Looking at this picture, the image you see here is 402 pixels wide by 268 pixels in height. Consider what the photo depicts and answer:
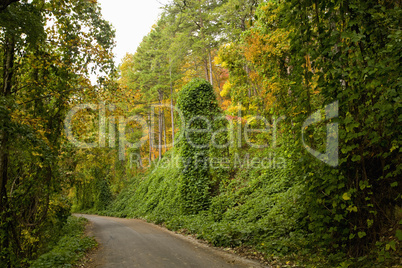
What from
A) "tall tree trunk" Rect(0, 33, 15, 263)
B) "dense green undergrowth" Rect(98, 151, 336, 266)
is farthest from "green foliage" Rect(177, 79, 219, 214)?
"tall tree trunk" Rect(0, 33, 15, 263)

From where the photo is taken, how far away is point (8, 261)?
774cm

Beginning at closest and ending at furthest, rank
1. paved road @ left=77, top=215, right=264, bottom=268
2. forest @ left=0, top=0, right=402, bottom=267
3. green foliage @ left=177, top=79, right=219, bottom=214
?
forest @ left=0, top=0, right=402, bottom=267 → paved road @ left=77, top=215, right=264, bottom=268 → green foliage @ left=177, top=79, right=219, bottom=214

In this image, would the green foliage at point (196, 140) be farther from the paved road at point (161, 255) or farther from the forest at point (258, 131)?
the paved road at point (161, 255)

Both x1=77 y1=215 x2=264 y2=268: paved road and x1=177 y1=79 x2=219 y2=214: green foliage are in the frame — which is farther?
x1=177 y1=79 x2=219 y2=214: green foliage

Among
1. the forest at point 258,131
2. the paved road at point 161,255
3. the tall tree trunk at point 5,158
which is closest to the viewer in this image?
the forest at point 258,131

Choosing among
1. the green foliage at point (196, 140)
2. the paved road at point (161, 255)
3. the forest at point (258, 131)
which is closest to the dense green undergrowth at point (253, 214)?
the forest at point (258, 131)

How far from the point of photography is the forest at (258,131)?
4.73 metres

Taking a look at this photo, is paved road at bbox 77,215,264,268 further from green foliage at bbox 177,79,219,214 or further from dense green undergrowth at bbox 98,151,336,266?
green foliage at bbox 177,79,219,214

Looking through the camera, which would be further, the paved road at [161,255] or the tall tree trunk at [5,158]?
the tall tree trunk at [5,158]

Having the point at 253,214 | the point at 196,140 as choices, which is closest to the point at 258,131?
the point at 196,140

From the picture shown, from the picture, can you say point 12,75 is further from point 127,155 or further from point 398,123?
point 127,155

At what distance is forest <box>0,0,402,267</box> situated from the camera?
473 cm

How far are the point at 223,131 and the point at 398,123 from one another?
1040cm

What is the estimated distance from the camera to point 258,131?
1603cm
